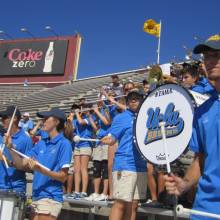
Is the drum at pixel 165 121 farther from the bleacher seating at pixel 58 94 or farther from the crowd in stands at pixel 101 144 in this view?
the bleacher seating at pixel 58 94

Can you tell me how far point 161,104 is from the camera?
3.84m

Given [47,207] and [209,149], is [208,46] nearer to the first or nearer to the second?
[209,149]

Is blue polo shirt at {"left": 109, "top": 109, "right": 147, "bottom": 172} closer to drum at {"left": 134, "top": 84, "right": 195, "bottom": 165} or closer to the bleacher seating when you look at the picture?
drum at {"left": 134, "top": 84, "right": 195, "bottom": 165}

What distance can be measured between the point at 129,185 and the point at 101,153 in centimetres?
210

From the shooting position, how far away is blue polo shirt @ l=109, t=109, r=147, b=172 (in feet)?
15.7

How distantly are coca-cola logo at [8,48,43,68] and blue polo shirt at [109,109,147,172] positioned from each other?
23661 mm

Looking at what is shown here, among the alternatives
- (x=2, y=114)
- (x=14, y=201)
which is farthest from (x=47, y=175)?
(x=2, y=114)

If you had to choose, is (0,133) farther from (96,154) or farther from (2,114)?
(96,154)

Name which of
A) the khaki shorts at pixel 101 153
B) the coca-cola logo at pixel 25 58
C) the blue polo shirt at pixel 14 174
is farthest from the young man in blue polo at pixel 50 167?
the coca-cola logo at pixel 25 58

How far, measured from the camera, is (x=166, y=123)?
3760 millimetres

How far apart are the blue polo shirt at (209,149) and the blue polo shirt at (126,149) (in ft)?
7.62

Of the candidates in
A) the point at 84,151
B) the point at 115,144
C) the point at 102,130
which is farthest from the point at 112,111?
the point at 115,144

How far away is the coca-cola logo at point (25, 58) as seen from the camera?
28.3m

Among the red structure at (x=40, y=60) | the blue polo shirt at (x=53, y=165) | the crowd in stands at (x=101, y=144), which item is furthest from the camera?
the red structure at (x=40, y=60)
